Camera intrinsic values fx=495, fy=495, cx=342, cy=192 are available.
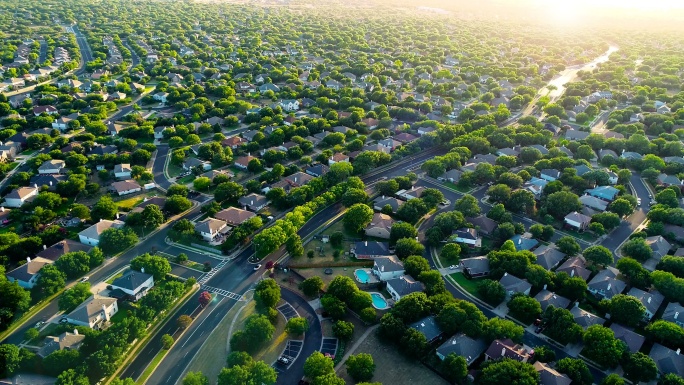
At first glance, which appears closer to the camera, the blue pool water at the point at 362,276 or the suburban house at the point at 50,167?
the blue pool water at the point at 362,276

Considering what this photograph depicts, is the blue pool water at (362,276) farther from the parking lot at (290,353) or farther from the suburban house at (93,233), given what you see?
the suburban house at (93,233)

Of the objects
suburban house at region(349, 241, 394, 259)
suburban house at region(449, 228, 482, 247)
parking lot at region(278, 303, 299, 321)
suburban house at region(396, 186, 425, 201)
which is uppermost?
suburban house at region(449, 228, 482, 247)

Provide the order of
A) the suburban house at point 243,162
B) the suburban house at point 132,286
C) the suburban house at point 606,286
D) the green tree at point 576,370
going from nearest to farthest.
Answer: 1. the green tree at point 576,370
2. the suburban house at point 132,286
3. the suburban house at point 606,286
4. the suburban house at point 243,162

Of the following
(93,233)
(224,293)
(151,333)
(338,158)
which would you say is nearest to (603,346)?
(224,293)

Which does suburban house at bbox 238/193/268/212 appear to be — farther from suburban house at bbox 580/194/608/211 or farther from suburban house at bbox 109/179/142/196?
suburban house at bbox 580/194/608/211

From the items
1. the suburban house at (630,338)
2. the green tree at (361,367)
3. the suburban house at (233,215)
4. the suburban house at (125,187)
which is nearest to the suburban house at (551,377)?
the suburban house at (630,338)

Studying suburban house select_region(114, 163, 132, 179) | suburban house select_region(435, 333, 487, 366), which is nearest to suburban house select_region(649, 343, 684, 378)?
suburban house select_region(435, 333, 487, 366)

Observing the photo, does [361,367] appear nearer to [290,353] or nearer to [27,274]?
[290,353]
